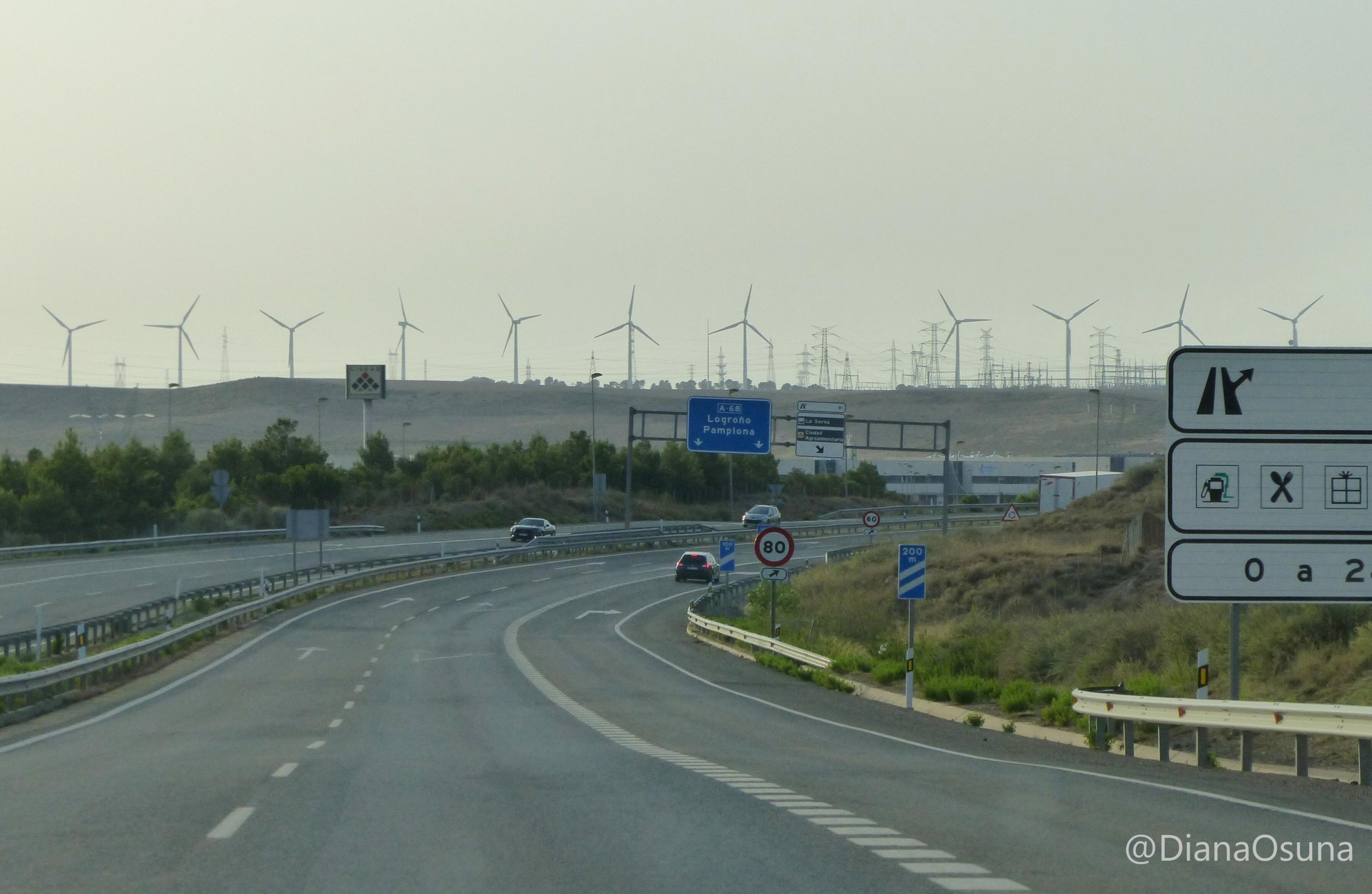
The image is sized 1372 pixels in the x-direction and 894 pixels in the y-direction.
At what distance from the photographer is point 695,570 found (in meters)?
65.1

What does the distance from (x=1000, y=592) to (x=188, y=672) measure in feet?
88.0

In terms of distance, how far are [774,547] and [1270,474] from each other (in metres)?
22.4

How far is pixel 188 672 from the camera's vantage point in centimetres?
3094

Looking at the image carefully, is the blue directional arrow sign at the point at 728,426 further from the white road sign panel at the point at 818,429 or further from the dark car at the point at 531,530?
the dark car at the point at 531,530

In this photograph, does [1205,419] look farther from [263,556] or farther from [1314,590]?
[263,556]

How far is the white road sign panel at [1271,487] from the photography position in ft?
35.9

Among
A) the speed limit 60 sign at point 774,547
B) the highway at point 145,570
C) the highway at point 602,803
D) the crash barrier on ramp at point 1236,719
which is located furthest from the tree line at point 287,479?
the crash barrier on ramp at point 1236,719

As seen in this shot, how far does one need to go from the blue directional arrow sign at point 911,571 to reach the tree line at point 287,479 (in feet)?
198

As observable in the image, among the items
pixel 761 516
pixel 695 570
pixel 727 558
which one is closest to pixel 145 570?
pixel 695 570

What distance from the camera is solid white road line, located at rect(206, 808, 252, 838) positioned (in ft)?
28.6

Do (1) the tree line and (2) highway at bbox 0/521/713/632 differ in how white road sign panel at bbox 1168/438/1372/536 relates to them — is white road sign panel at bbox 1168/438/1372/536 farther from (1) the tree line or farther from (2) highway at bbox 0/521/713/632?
(1) the tree line
